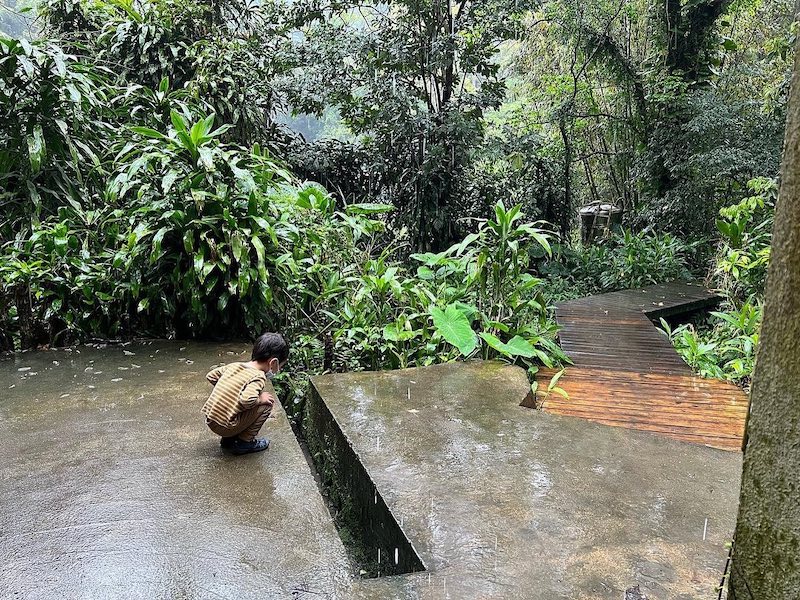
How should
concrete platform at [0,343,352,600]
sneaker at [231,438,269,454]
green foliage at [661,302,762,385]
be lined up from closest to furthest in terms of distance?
1. concrete platform at [0,343,352,600]
2. sneaker at [231,438,269,454]
3. green foliage at [661,302,762,385]

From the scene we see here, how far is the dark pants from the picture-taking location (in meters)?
2.35

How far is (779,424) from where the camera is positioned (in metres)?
1.02

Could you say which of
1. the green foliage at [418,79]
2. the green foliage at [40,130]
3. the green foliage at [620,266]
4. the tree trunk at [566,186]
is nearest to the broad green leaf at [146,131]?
the green foliage at [40,130]

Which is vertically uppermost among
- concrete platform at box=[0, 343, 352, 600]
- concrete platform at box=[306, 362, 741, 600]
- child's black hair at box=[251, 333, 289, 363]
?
child's black hair at box=[251, 333, 289, 363]

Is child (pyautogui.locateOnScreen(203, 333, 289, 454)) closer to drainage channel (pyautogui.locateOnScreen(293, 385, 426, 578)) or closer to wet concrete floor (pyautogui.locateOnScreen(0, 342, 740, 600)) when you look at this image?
wet concrete floor (pyautogui.locateOnScreen(0, 342, 740, 600))

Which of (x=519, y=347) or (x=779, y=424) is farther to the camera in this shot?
(x=519, y=347)

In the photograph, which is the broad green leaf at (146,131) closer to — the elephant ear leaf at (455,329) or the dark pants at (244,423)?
the elephant ear leaf at (455,329)

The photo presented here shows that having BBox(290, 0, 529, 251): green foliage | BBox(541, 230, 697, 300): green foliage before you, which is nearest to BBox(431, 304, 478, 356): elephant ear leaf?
BBox(541, 230, 697, 300): green foliage

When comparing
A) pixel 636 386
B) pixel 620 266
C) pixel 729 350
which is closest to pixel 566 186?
pixel 620 266

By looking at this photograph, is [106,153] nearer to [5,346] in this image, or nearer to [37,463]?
[5,346]

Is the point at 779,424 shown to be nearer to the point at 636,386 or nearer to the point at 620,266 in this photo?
the point at 636,386

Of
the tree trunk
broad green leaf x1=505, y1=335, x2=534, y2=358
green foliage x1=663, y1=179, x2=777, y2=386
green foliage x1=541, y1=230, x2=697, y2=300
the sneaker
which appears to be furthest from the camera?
the tree trunk

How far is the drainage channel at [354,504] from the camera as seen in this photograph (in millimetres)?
2024

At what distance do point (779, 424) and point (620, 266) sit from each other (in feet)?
25.0
